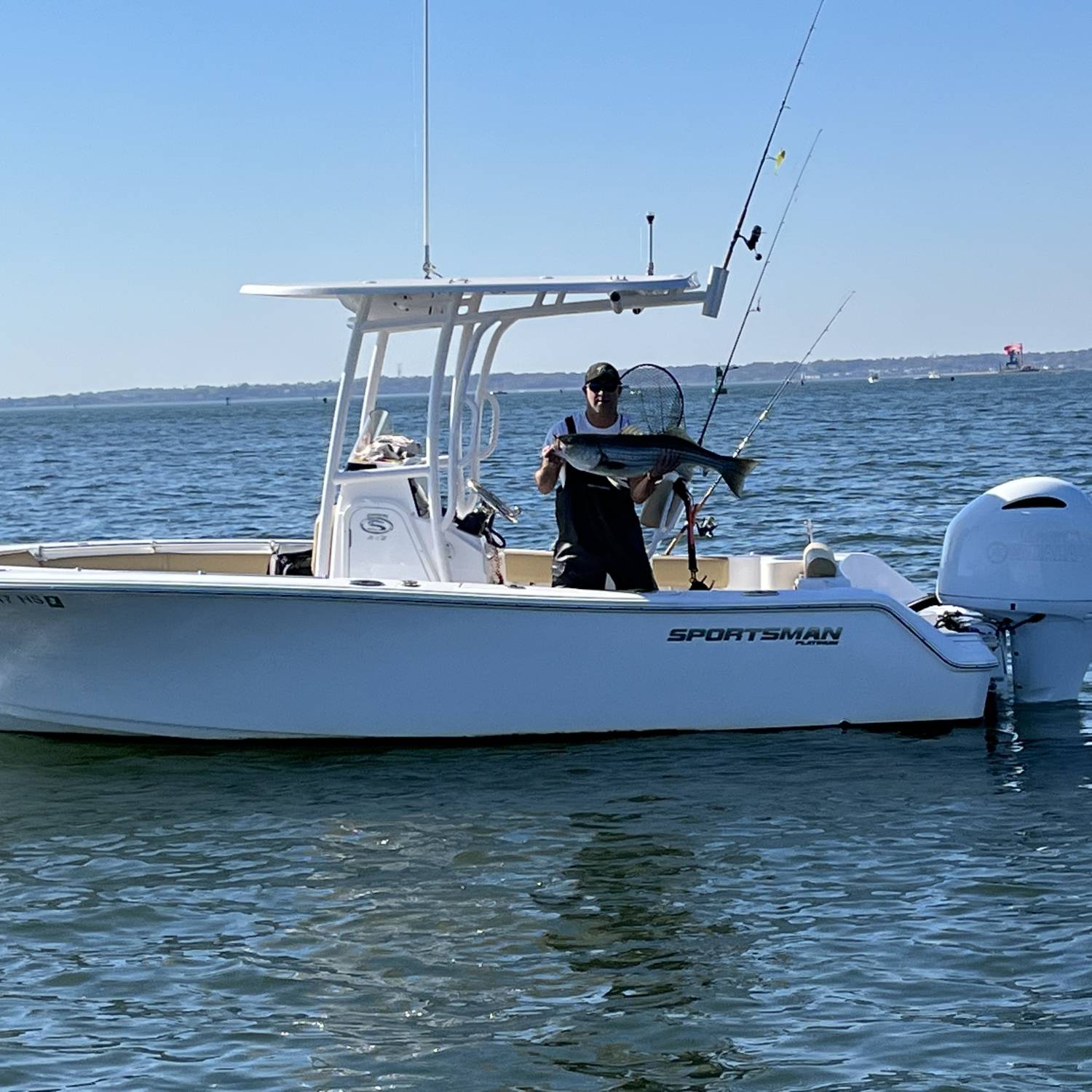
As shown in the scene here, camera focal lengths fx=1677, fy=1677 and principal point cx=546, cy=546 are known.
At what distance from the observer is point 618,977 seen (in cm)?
563

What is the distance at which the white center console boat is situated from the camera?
26.0 feet

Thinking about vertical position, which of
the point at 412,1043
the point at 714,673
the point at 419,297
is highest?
the point at 419,297

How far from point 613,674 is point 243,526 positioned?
15.5 meters

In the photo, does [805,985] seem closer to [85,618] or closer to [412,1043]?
[412,1043]

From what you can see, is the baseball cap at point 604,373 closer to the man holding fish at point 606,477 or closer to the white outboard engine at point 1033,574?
the man holding fish at point 606,477

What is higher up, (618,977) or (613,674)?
(613,674)

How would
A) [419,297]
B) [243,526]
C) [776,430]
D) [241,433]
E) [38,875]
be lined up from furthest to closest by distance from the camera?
[241,433]
[776,430]
[243,526]
[419,297]
[38,875]

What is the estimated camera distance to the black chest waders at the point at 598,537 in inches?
319

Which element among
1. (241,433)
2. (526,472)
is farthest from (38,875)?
(241,433)

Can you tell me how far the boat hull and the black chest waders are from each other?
0.26 m

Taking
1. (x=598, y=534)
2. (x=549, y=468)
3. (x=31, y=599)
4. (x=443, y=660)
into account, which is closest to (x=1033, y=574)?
(x=598, y=534)

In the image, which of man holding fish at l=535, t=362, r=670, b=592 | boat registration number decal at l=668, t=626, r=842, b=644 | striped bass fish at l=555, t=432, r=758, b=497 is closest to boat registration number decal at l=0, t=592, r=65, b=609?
man holding fish at l=535, t=362, r=670, b=592

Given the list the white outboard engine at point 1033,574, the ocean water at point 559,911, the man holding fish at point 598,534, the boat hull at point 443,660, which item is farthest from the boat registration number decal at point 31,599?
the white outboard engine at point 1033,574

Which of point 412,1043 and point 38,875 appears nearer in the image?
point 412,1043
